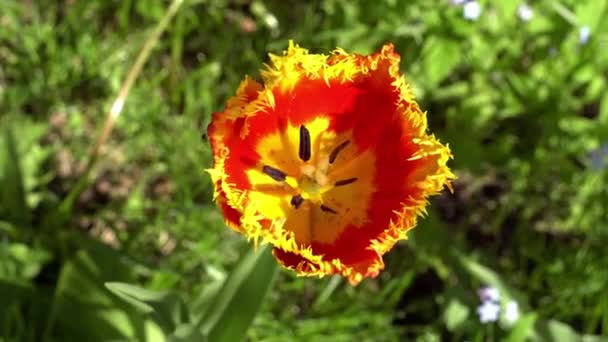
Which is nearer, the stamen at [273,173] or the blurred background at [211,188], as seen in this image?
the stamen at [273,173]

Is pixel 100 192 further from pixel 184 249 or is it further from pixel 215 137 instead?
pixel 215 137

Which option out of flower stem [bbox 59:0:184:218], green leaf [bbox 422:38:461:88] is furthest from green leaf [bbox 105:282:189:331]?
green leaf [bbox 422:38:461:88]

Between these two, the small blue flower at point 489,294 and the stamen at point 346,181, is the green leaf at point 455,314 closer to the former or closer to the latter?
the small blue flower at point 489,294

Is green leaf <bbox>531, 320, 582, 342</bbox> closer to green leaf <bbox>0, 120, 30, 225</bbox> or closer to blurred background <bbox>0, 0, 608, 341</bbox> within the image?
blurred background <bbox>0, 0, 608, 341</bbox>

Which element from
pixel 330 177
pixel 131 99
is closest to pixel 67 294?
pixel 131 99

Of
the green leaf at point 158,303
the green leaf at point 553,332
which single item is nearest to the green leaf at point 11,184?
the green leaf at point 158,303
